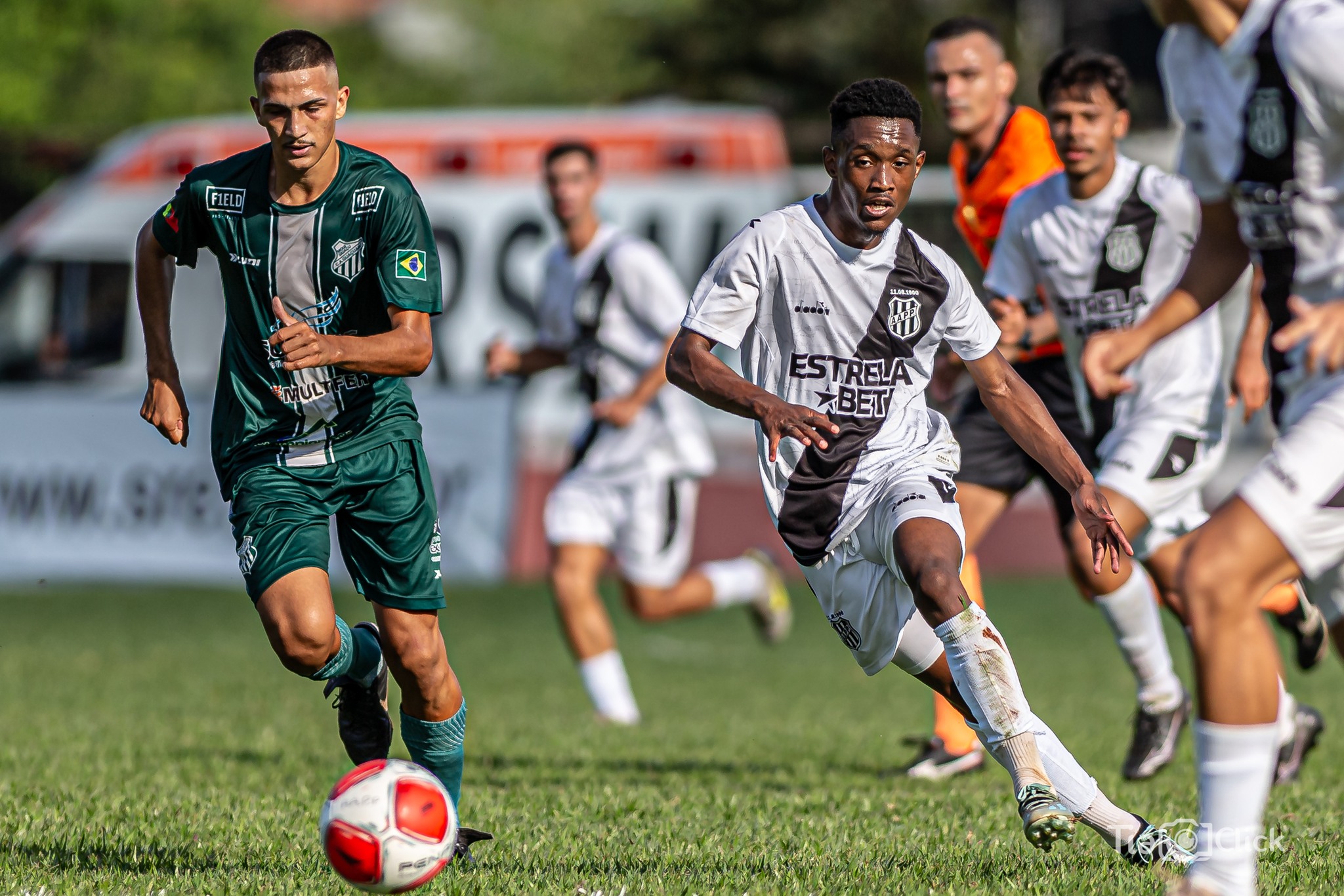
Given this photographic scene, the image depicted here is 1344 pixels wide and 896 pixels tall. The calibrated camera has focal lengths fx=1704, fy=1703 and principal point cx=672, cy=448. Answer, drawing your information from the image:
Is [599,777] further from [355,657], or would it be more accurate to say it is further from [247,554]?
[247,554]

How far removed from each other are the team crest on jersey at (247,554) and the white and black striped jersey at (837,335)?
1465mm

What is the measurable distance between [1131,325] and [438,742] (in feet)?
11.0

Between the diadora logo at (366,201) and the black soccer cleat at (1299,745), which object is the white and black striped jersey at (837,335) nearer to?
the diadora logo at (366,201)

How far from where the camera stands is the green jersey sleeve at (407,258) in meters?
5.01

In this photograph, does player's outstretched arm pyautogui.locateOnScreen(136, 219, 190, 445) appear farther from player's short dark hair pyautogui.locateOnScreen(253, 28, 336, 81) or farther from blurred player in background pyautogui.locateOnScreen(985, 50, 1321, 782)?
blurred player in background pyautogui.locateOnScreen(985, 50, 1321, 782)

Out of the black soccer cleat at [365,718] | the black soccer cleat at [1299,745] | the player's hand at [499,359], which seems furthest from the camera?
the player's hand at [499,359]

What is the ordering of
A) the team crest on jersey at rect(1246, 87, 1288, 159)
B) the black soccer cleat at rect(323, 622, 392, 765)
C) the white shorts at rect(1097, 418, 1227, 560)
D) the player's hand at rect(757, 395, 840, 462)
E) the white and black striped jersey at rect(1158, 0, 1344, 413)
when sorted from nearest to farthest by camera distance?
the white and black striped jersey at rect(1158, 0, 1344, 413) → the team crest on jersey at rect(1246, 87, 1288, 159) → the player's hand at rect(757, 395, 840, 462) → the black soccer cleat at rect(323, 622, 392, 765) → the white shorts at rect(1097, 418, 1227, 560)

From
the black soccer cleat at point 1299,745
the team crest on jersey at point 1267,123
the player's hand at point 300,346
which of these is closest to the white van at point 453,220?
the black soccer cleat at point 1299,745

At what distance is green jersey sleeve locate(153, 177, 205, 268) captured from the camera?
523cm

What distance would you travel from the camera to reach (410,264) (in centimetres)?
504

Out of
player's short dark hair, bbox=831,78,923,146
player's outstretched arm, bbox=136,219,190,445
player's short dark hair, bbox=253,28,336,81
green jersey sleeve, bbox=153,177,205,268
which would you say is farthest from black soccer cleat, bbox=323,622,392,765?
player's short dark hair, bbox=831,78,923,146

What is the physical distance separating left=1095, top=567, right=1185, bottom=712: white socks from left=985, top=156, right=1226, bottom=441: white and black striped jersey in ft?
2.33

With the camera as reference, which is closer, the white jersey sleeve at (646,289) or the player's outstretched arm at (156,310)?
the player's outstretched arm at (156,310)

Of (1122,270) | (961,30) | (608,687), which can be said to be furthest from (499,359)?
(1122,270)
